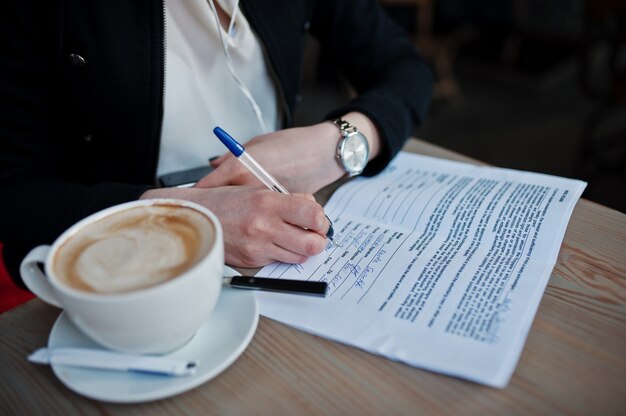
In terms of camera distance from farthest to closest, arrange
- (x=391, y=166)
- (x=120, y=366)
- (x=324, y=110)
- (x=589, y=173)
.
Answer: (x=324, y=110), (x=589, y=173), (x=391, y=166), (x=120, y=366)

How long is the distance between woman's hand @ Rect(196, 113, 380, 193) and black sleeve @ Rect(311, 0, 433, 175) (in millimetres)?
137

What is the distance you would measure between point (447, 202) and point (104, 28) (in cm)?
50

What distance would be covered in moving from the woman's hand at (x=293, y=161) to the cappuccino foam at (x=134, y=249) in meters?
0.20

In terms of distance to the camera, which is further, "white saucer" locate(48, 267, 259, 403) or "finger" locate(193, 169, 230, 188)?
"finger" locate(193, 169, 230, 188)

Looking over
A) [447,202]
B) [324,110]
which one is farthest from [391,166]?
[324,110]

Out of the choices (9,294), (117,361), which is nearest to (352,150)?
(117,361)

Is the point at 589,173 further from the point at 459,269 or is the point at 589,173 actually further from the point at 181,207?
the point at 181,207

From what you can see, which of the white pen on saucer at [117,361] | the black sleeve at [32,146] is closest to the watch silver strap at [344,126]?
the black sleeve at [32,146]

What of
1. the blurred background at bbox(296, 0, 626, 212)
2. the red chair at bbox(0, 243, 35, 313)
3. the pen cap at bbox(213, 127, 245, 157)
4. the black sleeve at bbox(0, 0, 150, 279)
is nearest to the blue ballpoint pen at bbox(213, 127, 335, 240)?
the pen cap at bbox(213, 127, 245, 157)

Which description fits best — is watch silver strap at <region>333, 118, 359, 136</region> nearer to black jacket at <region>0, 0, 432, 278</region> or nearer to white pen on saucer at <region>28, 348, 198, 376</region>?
black jacket at <region>0, 0, 432, 278</region>

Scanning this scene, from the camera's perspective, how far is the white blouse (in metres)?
0.76

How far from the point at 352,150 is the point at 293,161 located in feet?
0.29

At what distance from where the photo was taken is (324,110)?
2.56 meters

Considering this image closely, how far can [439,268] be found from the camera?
0.52 metres
